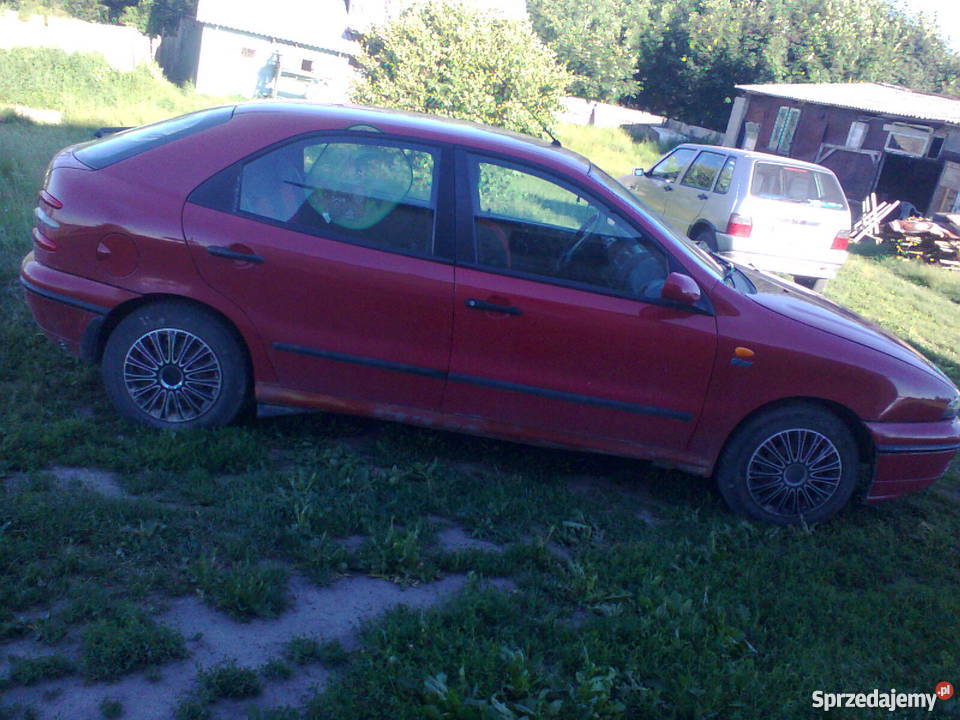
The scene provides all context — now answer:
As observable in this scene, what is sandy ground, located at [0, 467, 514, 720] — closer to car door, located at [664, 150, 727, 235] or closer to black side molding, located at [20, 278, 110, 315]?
black side molding, located at [20, 278, 110, 315]

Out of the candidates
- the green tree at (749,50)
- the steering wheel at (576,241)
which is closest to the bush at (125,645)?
the steering wheel at (576,241)

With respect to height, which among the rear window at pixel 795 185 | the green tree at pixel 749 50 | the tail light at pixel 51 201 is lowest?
the tail light at pixel 51 201

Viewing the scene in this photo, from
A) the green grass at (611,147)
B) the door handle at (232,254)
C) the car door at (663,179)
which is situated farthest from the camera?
the green grass at (611,147)

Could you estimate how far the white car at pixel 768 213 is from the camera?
10.8 metres

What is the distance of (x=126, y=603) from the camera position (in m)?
3.13

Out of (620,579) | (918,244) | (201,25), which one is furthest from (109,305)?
(201,25)

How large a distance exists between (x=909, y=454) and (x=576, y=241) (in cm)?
204

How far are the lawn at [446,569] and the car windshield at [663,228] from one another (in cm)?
122

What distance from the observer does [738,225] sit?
1071 centimetres

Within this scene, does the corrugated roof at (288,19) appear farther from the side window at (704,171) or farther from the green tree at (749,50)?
the side window at (704,171)

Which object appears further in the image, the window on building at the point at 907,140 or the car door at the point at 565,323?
the window on building at the point at 907,140

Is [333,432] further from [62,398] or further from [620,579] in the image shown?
[620,579]

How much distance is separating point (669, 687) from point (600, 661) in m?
0.25

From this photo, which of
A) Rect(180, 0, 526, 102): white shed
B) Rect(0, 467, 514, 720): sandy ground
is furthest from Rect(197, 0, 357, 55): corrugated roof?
Rect(0, 467, 514, 720): sandy ground
